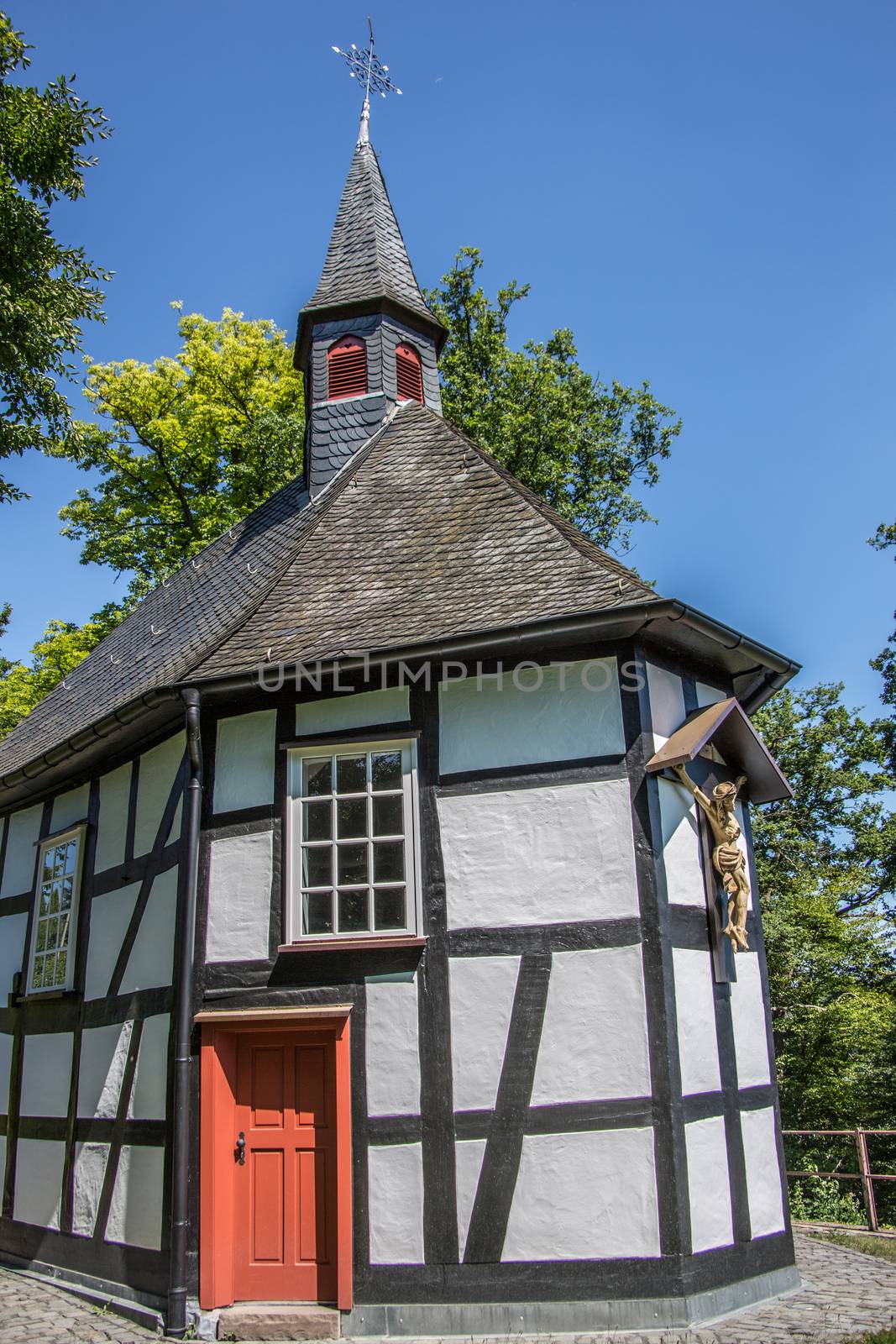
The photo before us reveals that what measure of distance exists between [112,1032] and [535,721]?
172 inches

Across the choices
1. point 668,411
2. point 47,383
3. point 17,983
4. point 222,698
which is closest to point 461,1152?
point 222,698

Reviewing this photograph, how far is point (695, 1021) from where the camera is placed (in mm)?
7480

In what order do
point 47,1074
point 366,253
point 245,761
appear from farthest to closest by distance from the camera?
point 366,253, point 47,1074, point 245,761

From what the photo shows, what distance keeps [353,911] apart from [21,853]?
5583mm

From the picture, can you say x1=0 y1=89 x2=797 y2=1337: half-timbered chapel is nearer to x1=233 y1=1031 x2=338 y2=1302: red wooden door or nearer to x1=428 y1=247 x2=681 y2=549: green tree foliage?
x1=233 y1=1031 x2=338 y2=1302: red wooden door

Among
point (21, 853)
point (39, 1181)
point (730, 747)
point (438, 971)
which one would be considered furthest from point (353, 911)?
point (21, 853)

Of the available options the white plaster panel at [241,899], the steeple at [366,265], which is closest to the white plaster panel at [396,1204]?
the white plaster panel at [241,899]

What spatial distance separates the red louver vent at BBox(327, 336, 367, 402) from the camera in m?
13.4

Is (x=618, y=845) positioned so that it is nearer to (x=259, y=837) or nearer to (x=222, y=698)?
(x=259, y=837)

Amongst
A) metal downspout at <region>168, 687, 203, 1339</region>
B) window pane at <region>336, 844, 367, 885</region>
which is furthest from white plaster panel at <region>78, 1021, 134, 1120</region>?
window pane at <region>336, 844, 367, 885</region>

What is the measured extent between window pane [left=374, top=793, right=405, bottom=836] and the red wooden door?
149 centimetres

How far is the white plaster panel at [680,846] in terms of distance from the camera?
7.64m

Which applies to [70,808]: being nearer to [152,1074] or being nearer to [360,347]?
[152,1074]

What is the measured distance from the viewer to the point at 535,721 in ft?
25.7
